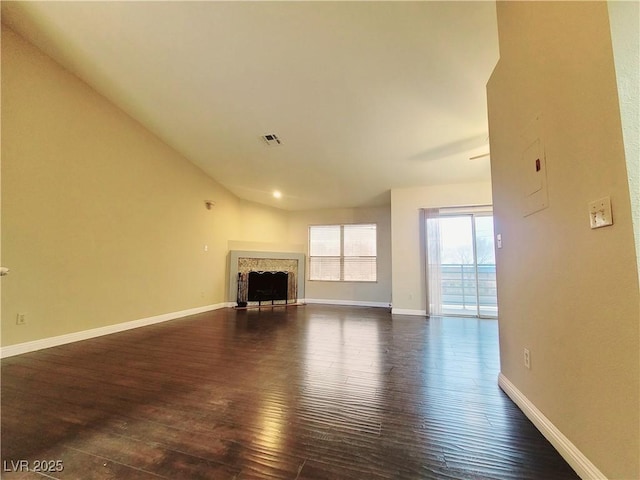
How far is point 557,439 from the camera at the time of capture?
1316 mm

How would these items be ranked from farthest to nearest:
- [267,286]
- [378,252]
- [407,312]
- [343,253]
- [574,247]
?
1. [343,253]
2. [378,252]
3. [267,286]
4. [407,312]
5. [574,247]

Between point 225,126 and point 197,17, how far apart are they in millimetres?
1586

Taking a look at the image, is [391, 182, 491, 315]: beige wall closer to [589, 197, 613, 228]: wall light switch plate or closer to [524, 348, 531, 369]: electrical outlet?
[524, 348, 531, 369]: electrical outlet

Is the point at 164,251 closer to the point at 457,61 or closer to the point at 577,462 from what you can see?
the point at 457,61

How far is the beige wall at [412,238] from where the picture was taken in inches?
203

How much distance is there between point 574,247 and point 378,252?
5.50 m

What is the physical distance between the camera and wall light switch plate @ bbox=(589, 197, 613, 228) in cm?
99

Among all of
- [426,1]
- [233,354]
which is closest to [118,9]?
[426,1]

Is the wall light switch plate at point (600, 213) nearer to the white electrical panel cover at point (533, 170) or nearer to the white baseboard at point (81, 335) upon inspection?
the white electrical panel cover at point (533, 170)

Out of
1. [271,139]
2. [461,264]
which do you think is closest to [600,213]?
[271,139]

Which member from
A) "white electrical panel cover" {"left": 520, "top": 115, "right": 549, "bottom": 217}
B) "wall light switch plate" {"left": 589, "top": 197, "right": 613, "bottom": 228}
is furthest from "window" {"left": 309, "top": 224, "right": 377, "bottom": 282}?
"wall light switch plate" {"left": 589, "top": 197, "right": 613, "bottom": 228}

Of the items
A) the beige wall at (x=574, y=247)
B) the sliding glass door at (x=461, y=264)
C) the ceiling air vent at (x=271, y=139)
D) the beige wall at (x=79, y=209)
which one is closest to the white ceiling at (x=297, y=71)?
the ceiling air vent at (x=271, y=139)

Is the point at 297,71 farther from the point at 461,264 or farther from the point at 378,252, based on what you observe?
the point at 378,252

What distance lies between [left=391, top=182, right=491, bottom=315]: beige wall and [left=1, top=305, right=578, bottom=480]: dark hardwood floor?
2.11 meters
